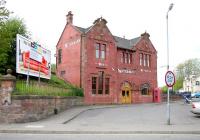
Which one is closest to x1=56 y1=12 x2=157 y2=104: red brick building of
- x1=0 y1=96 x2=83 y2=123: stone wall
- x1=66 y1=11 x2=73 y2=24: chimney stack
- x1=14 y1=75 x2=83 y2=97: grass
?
x1=66 y1=11 x2=73 y2=24: chimney stack

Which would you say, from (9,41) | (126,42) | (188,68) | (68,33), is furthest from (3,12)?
(188,68)

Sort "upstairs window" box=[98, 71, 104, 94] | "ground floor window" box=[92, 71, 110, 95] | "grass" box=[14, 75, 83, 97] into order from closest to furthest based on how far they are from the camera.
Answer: "grass" box=[14, 75, 83, 97], "ground floor window" box=[92, 71, 110, 95], "upstairs window" box=[98, 71, 104, 94]

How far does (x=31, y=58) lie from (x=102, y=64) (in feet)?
54.8

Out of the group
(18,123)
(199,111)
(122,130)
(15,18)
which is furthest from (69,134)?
(15,18)

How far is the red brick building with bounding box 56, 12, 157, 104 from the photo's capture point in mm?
40547

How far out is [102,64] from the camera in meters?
42.4

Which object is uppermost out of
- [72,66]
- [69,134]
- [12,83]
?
[72,66]

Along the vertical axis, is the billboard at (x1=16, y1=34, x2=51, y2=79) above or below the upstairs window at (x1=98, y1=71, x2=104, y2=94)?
above

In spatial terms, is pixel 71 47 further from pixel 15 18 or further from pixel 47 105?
pixel 47 105

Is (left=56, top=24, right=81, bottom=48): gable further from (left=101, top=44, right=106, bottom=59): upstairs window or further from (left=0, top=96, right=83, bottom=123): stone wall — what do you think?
(left=0, top=96, right=83, bottom=123): stone wall

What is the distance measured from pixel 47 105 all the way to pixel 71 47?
19.6 m

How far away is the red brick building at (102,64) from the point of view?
4055cm

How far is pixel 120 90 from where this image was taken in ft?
148

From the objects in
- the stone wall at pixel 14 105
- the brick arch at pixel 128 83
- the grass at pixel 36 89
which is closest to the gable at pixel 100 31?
the brick arch at pixel 128 83
